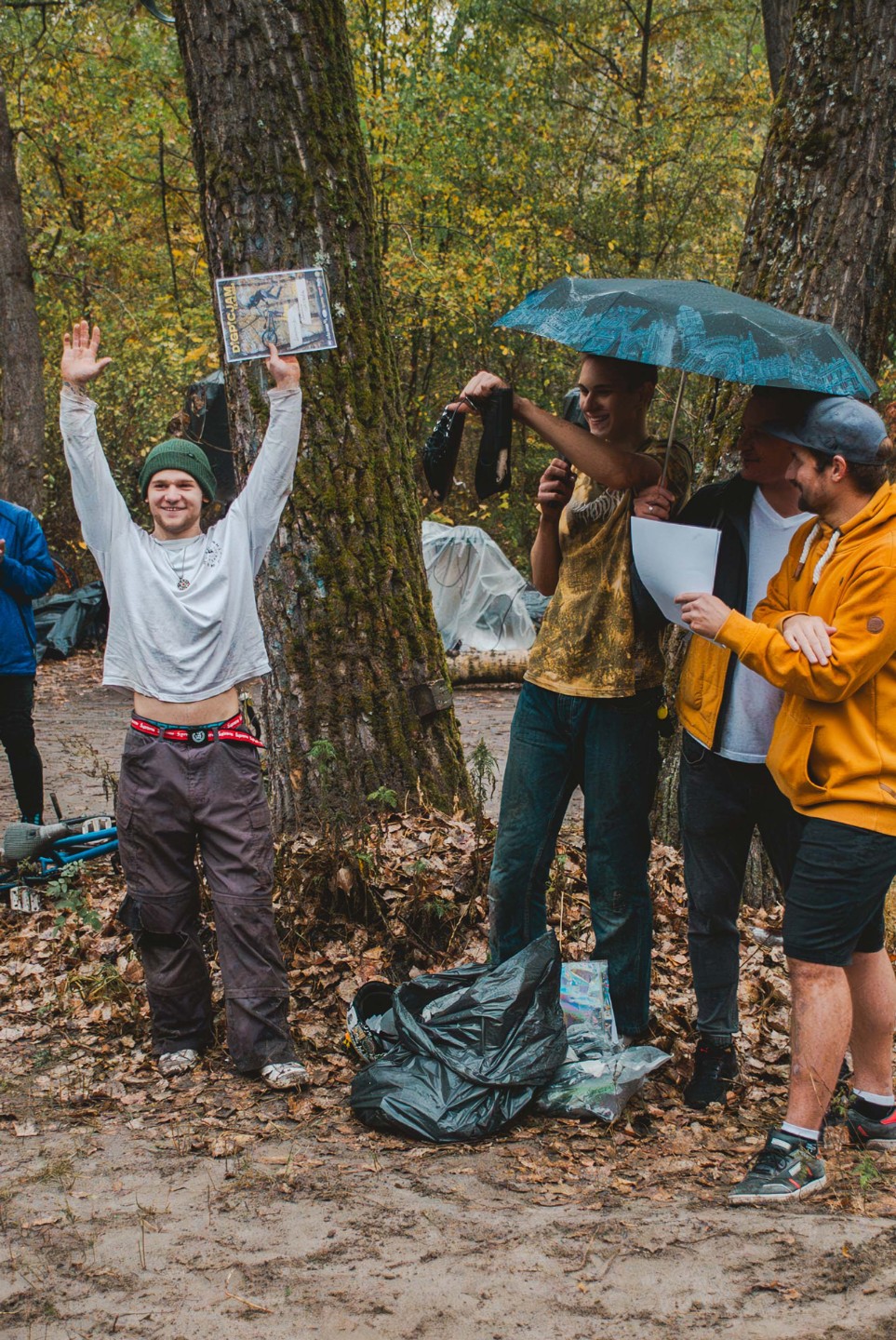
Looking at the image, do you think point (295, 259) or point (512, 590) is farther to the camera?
point (512, 590)

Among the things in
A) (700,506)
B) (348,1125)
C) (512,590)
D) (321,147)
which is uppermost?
(321,147)

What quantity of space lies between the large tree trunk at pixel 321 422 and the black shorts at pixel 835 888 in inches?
94.5

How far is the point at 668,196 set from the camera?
63.6 ft

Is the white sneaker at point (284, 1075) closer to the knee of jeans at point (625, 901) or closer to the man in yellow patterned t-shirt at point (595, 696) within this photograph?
the man in yellow patterned t-shirt at point (595, 696)

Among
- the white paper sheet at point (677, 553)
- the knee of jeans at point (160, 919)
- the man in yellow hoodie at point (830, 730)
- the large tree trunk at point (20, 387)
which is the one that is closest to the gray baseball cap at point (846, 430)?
the man in yellow hoodie at point (830, 730)

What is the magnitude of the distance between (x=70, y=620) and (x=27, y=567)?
9294mm

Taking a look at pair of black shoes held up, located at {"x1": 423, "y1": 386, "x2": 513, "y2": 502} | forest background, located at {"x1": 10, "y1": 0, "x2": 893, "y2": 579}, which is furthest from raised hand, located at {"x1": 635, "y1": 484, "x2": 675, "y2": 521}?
forest background, located at {"x1": 10, "y1": 0, "x2": 893, "y2": 579}

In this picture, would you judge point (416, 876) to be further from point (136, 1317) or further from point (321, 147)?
point (321, 147)

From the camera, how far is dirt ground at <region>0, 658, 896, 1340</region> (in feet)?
8.02

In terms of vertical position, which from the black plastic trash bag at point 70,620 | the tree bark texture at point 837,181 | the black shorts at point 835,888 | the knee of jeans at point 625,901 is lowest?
the black plastic trash bag at point 70,620

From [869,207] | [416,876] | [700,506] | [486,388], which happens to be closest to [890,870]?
[700,506]

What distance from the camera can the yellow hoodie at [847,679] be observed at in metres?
2.87

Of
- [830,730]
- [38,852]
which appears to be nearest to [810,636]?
[830,730]

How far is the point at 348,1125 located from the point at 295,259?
3.55 metres
